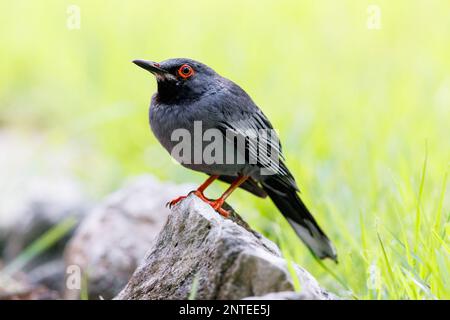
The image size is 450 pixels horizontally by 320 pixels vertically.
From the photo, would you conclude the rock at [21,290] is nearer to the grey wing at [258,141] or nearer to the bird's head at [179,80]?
the bird's head at [179,80]

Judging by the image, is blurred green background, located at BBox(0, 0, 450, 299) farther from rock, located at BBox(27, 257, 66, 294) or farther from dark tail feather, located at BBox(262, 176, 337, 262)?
rock, located at BBox(27, 257, 66, 294)

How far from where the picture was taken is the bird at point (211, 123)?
4449mm

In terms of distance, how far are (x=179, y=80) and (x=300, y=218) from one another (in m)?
1.32

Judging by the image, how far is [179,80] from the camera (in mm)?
4684

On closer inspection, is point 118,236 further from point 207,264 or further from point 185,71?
point 207,264

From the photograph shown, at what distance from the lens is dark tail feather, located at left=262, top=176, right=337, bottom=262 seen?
5.09 meters

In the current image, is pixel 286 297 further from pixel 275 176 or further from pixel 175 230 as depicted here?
pixel 275 176

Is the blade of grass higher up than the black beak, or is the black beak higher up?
the black beak

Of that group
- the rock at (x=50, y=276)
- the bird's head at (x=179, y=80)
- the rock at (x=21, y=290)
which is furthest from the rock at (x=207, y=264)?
the rock at (x=50, y=276)

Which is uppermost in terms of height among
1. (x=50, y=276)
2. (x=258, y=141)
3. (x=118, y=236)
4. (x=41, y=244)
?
(x=258, y=141)

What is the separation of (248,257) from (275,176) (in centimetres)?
166

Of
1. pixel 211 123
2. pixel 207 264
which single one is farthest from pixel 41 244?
pixel 207 264

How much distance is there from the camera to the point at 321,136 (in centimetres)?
714

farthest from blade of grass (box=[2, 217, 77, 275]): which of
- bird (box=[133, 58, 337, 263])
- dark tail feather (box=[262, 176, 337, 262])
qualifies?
dark tail feather (box=[262, 176, 337, 262])
